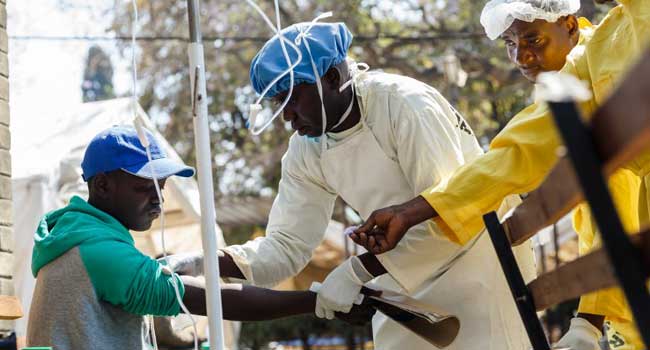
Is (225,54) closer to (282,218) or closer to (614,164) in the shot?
(282,218)

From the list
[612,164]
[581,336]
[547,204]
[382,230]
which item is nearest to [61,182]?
[382,230]

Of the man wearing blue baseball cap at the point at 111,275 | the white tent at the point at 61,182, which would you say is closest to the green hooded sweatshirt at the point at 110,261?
the man wearing blue baseball cap at the point at 111,275

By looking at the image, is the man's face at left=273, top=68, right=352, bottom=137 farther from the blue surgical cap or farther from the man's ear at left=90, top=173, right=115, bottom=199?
the man's ear at left=90, top=173, right=115, bottom=199

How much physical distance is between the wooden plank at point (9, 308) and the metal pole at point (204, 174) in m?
1.16

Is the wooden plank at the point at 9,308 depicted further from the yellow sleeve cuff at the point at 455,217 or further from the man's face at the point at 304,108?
the yellow sleeve cuff at the point at 455,217

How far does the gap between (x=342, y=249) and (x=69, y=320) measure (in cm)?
1064

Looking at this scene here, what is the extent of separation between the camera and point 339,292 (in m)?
2.98

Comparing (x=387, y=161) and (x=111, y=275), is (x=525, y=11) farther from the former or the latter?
(x=111, y=275)

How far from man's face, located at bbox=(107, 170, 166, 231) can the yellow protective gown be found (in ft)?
2.83

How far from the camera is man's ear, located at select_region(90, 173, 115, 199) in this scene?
3.04 meters

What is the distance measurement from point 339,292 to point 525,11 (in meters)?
1.10

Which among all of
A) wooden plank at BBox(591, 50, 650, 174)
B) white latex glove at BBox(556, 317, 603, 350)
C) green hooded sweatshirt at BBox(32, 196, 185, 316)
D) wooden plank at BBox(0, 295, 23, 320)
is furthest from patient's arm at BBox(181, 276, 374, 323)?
wooden plank at BBox(591, 50, 650, 174)

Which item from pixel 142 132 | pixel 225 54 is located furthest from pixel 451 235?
pixel 225 54

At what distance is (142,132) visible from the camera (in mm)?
2654
